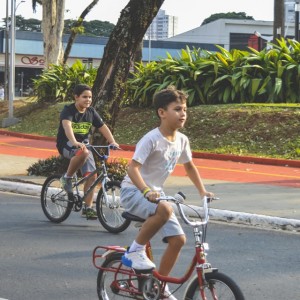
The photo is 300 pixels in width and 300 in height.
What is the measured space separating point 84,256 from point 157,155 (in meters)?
2.60

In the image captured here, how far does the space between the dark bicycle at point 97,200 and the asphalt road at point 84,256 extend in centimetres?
13

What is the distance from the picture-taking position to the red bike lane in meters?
14.4

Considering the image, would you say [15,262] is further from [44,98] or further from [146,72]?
[44,98]

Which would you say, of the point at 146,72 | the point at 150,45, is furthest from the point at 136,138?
the point at 150,45

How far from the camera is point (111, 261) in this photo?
5.86m

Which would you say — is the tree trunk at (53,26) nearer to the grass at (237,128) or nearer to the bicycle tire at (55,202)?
the grass at (237,128)

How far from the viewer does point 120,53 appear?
1328 cm

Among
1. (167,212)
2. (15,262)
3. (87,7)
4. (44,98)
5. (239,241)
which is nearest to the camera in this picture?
(167,212)

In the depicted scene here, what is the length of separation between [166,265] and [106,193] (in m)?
3.83

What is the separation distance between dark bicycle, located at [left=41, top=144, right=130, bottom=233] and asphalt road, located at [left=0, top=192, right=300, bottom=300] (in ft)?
0.43

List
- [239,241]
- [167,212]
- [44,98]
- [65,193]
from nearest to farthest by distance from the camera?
1. [167,212]
2. [239,241]
3. [65,193]
4. [44,98]

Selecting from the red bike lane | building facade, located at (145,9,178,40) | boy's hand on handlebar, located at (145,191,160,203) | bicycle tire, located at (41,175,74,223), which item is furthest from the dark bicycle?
building facade, located at (145,9,178,40)

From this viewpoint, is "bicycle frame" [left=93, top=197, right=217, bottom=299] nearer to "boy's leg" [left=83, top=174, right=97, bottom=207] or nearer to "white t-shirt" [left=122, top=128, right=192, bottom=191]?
"white t-shirt" [left=122, top=128, right=192, bottom=191]

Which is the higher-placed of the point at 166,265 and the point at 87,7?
the point at 87,7
